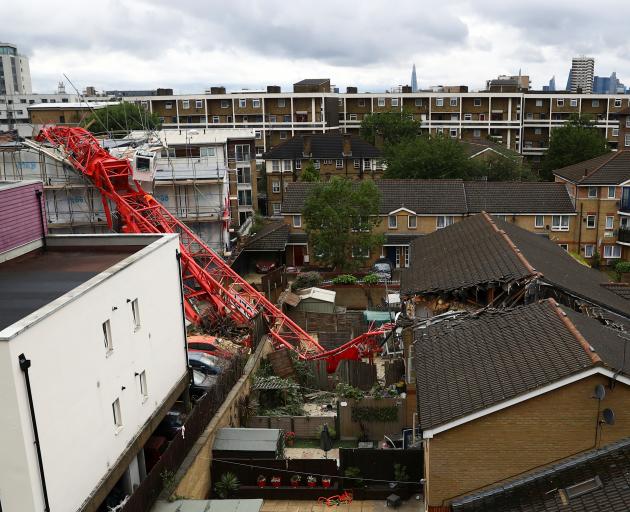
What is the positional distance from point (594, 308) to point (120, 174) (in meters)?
26.6

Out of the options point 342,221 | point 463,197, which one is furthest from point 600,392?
point 463,197

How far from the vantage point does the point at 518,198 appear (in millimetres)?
47969

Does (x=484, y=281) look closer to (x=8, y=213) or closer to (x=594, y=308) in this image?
(x=594, y=308)

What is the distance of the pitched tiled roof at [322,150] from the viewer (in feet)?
217

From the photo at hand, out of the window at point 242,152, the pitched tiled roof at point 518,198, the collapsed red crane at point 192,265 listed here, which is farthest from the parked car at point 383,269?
the window at point 242,152

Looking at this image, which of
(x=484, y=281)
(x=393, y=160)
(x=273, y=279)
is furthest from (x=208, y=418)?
(x=393, y=160)

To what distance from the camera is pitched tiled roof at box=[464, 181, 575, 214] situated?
155 ft

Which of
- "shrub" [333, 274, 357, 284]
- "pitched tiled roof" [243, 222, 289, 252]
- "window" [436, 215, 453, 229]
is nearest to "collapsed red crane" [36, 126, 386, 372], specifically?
"pitched tiled roof" [243, 222, 289, 252]

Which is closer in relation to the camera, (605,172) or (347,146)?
(605,172)

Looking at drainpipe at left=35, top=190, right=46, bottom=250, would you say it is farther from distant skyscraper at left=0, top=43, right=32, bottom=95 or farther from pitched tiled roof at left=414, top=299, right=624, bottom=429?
distant skyscraper at left=0, top=43, right=32, bottom=95

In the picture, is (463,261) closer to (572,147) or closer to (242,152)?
(242,152)

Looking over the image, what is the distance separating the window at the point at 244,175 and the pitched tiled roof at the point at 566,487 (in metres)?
45.2

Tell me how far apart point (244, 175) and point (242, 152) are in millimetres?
2045

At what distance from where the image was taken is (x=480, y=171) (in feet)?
201
